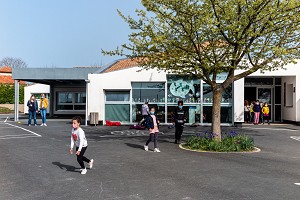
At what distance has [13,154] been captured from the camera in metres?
10.1

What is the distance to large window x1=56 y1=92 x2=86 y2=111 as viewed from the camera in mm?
32531

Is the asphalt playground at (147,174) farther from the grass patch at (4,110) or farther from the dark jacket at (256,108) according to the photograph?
the grass patch at (4,110)


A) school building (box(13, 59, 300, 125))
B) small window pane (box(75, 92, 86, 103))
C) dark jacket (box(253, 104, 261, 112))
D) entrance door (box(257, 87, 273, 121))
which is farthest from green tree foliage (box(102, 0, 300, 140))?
small window pane (box(75, 92, 86, 103))

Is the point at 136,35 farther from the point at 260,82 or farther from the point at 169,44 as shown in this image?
the point at 260,82

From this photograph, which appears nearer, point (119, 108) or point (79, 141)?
point (79, 141)

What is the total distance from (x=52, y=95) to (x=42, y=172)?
82.2 feet

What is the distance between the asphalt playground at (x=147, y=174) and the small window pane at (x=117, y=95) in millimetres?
9461

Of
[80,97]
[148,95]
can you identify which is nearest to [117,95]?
[148,95]

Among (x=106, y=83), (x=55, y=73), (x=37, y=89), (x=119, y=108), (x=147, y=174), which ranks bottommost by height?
(x=147, y=174)

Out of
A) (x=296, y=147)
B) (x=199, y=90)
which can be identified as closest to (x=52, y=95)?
(x=199, y=90)

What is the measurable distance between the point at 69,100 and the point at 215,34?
2385 centimetres

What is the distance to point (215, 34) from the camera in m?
11.2

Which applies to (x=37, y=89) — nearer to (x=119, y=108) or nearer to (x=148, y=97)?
(x=119, y=108)

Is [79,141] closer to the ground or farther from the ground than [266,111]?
closer to the ground
